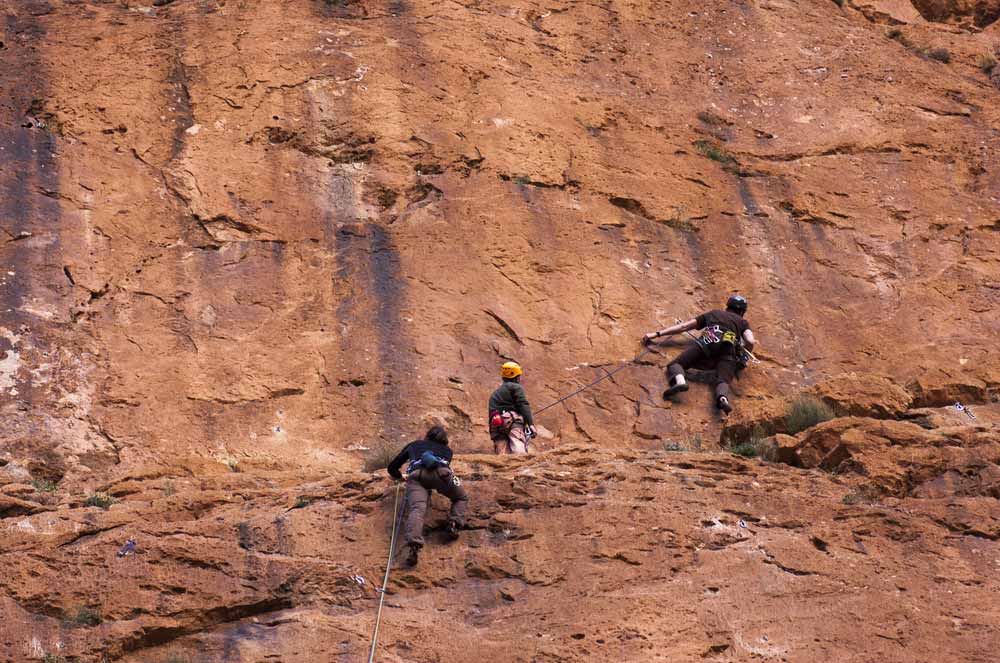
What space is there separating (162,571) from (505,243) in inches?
303

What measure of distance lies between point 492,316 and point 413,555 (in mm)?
5671

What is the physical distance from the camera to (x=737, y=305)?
17.2 m

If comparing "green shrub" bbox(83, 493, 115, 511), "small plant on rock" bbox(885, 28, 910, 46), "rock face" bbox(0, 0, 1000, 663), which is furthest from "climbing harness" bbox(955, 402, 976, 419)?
"small plant on rock" bbox(885, 28, 910, 46)

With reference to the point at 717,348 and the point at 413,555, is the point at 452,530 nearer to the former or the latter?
the point at 413,555

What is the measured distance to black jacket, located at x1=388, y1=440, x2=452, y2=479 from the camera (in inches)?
495

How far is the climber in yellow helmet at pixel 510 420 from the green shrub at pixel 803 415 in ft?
8.88

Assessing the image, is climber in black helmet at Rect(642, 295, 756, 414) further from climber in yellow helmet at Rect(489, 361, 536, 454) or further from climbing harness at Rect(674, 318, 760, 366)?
climber in yellow helmet at Rect(489, 361, 536, 454)

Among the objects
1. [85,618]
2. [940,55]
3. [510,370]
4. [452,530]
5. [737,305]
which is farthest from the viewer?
[940,55]

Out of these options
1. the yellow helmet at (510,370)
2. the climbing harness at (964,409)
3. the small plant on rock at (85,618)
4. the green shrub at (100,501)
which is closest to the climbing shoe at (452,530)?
the small plant on rock at (85,618)

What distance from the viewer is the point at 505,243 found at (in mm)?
18016

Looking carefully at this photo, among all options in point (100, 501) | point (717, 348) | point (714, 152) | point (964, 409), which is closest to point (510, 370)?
point (717, 348)

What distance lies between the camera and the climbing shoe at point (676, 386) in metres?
16.6

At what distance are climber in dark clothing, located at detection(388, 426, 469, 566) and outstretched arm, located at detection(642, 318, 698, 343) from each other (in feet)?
16.9

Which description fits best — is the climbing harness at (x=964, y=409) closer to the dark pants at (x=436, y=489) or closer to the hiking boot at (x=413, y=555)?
the dark pants at (x=436, y=489)
